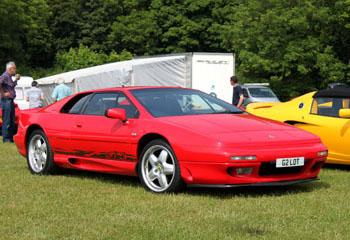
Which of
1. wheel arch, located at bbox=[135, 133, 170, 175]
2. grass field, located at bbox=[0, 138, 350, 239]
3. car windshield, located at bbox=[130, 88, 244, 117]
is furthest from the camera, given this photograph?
car windshield, located at bbox=[130, 88, 244, 117]

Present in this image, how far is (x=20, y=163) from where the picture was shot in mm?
9906

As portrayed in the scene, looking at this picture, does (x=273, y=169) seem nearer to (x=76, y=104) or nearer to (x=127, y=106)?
(x=127, y=106)

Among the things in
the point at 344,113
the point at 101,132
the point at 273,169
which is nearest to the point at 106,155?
the point at 101,132

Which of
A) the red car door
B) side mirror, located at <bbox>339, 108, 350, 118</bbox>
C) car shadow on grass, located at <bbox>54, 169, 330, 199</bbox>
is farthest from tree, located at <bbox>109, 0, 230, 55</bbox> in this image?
car shadow on grass, located at <bbox>54, 169, 330, 199</bbox>

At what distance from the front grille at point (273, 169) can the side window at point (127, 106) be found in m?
1.67

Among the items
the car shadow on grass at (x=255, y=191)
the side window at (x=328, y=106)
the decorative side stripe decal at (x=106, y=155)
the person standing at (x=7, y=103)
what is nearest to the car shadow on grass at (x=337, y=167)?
the side window at (x=328, y=106)

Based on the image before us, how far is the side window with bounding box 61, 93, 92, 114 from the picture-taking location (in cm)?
813

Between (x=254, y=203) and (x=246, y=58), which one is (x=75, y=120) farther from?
(x=246, y=58)

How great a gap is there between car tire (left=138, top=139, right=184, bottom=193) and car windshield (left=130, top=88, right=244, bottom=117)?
1.54ft

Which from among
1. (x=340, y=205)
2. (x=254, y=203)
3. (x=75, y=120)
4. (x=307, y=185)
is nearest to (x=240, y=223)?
(x=254, y=203)

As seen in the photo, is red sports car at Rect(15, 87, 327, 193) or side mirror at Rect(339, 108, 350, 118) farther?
side mirror at Rect(339, 108, 350, 118)

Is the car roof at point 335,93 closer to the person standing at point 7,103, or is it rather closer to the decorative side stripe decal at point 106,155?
the decorative side stripe decal at point 106,155

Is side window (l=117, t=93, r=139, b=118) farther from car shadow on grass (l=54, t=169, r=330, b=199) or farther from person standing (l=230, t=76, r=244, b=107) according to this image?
person standing (l=230, t=76, r=244, b=107)

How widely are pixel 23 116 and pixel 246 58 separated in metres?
29.9
